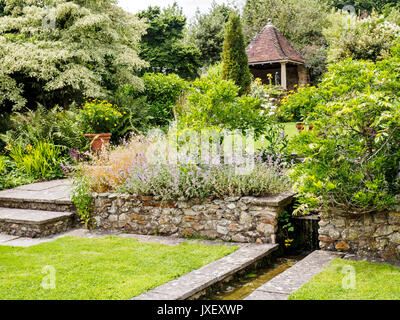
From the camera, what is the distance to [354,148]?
14.1ft

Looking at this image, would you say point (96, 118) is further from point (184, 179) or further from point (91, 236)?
point (184, 179)

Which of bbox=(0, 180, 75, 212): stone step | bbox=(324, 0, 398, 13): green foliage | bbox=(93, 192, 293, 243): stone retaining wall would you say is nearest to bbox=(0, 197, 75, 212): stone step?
bbox=(0, 180, 75, 212): stone step

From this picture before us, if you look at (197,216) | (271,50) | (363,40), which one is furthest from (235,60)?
(197,216)

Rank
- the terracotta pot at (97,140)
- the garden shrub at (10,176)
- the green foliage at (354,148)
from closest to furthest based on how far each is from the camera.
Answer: the green foliage at (354,148), the garden shrub at (10,176), the terracotta pot at (97,140)

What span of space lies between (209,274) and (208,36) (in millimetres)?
23600

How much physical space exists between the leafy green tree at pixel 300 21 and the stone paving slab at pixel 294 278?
779 inches

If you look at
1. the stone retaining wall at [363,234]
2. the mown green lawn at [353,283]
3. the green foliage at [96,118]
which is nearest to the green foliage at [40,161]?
the green foliage at [96,118]

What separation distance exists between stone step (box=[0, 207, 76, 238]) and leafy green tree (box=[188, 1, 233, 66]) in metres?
20.4

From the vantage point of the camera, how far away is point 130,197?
6145 mm

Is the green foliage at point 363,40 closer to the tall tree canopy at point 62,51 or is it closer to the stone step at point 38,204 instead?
the tall tree canopy at point 62,51

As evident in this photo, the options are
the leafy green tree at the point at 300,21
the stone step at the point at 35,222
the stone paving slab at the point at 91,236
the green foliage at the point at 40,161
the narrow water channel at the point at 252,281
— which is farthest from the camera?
the leafy green tree at the point at 300,21

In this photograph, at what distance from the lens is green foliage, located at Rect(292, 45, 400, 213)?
4.32 metres

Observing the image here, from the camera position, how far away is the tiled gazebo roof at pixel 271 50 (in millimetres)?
20984

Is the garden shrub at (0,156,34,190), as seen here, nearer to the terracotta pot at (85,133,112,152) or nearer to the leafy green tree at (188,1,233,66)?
the terracotta pot at (85,133,112,152)
